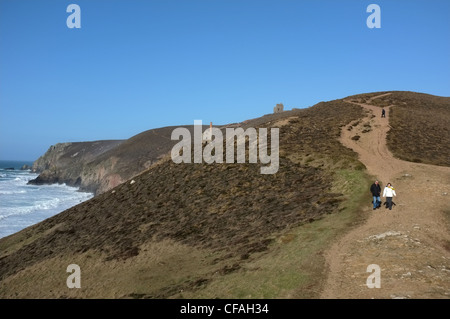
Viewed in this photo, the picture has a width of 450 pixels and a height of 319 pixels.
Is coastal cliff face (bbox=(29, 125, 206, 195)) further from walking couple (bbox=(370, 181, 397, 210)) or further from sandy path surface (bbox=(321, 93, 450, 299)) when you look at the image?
walking couple (bbox=(370, 181, 397, 210))

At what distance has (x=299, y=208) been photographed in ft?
91.9

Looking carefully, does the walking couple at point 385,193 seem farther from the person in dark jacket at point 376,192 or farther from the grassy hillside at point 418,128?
the grassy hillside at point 418,128

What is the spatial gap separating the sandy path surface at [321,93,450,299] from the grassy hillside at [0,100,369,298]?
3.72 ft

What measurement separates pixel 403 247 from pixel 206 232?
15.7 m

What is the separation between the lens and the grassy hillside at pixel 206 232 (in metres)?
19.1

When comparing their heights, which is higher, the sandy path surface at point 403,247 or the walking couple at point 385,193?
the walking couple at point 385,193

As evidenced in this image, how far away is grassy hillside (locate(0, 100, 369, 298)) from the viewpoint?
62.6ft

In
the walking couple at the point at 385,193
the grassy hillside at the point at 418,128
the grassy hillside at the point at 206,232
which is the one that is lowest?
the grassy hillside at the point at 206,232

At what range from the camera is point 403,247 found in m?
18.0

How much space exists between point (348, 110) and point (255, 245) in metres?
45.1

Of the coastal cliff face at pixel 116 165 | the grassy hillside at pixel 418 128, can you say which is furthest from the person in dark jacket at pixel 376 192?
the coastal cliff face at pixel 116 165

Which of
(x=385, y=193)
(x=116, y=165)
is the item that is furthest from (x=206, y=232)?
(x=116, y=165)

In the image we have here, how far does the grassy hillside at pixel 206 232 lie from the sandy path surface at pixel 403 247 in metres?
1.13

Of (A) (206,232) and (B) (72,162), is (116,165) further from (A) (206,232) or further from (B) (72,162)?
(A) (206,232)
